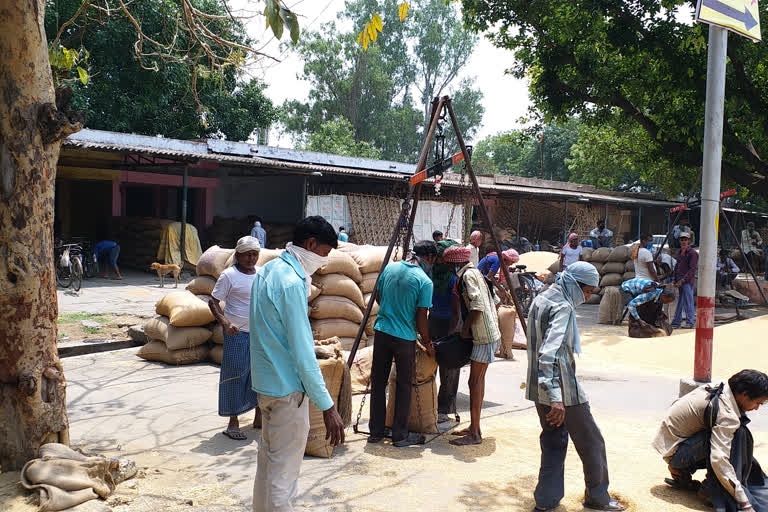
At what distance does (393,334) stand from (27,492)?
257 cm

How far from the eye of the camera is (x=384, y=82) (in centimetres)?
4653

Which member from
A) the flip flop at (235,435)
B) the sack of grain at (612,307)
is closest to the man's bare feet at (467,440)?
the flip flop at (235,435)

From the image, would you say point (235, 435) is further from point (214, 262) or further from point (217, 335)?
point (214, 262)

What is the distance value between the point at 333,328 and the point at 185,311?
1.67m

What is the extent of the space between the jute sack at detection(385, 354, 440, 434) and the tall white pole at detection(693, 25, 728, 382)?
7.39ft

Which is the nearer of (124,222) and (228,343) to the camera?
(228,343)

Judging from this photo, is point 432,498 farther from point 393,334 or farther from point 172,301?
point 172,301

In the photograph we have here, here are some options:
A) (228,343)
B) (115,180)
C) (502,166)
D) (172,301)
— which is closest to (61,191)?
(115,180)

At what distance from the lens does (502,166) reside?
53.3m

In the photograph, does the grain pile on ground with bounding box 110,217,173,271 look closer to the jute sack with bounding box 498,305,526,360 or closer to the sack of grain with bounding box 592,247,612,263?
the sack of grain with bounding box 592,247,612,263

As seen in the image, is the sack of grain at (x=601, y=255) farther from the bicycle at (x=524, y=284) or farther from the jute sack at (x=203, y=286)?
the jute sack at (x=203, y=286)

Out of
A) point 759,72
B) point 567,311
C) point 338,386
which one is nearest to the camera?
point 567,311

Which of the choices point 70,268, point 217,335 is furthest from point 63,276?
point 217,335

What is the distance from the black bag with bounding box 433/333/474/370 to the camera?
5.38 m
